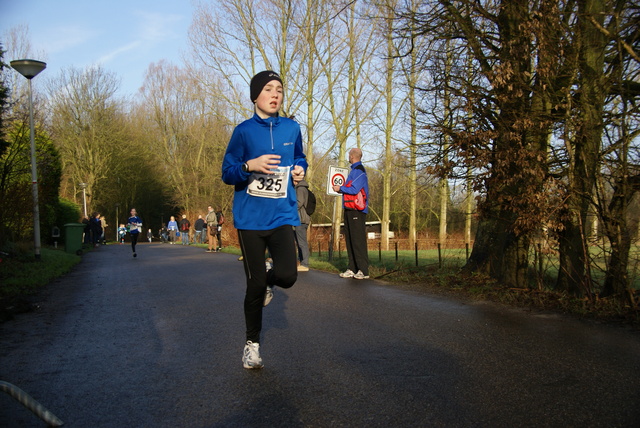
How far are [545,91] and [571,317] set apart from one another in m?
2.84

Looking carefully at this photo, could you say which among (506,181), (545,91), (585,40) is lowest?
(506,181)

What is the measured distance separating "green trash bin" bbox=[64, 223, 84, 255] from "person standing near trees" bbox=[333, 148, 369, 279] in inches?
627

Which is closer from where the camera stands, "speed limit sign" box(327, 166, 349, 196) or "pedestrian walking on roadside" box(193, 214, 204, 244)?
"speed limit sign" box(327, 166, 349, 196)

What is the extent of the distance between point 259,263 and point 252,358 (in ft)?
2.42

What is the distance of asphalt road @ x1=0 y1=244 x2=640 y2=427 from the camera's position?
3.29 meters

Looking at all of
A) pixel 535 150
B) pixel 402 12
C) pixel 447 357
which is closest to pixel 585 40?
pixel 535 150

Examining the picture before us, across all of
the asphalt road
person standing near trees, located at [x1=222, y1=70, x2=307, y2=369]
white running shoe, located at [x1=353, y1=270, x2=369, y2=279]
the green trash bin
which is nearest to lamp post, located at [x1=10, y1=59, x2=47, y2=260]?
the green trash bin

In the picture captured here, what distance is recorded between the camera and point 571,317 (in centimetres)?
611

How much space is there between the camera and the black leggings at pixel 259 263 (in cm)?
445

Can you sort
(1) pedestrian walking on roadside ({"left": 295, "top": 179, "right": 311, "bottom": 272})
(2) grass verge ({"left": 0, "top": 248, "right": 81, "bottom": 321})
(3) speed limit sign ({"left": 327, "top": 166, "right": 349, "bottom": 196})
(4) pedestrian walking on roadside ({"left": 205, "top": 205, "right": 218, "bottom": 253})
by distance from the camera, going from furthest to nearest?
(4) pedestrian walking on roadside ({"left": 205, "top": 205, "right": 218, "bottom": 253})
(3) speed limit sign ({"left": 327, "top": 166, "right": 349, "bottom": 196})
(1) pedestrian walking on roadside ({"left": 295, "top": 179, "right": 311, "bottom": 272})
(2) grass verge ({"left": 0, "top": 248, "right": 81, "bottom": 321})

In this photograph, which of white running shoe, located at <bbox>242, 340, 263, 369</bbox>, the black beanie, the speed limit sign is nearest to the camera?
white running shoe, located at <bbox>242, 340, 263, 369</bbox>

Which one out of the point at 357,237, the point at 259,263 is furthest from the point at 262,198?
the point at 357,237

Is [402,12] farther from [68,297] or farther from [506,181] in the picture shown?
[68,297]

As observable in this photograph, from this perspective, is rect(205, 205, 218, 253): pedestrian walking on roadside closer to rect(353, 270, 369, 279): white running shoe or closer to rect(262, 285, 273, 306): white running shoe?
rect(353, 270, 369, 279): white running shoe
